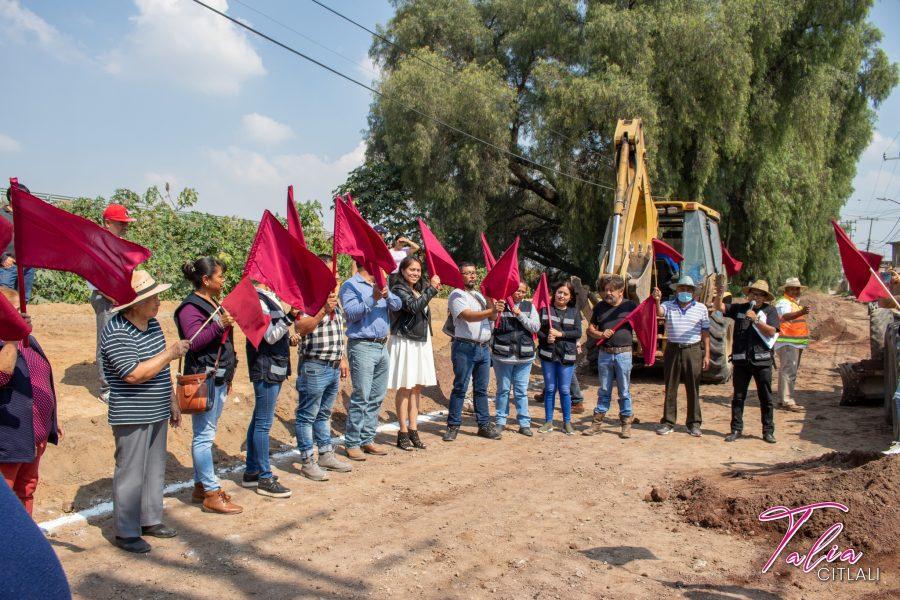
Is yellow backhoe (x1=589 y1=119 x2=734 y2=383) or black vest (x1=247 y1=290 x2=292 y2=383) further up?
yellow backhoe (x1=589 y1=119 x2=734 y2=383)

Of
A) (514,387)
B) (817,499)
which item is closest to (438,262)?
(514,387)

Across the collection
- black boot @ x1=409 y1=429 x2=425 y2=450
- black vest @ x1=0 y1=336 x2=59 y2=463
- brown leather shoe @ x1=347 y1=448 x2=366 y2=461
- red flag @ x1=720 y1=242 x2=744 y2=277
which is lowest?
brown leather shoe @ x1=347 y1=448 x2=366 y2=461

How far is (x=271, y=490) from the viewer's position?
5.55 metres

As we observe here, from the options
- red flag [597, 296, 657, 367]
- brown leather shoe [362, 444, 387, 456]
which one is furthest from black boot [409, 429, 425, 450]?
red flag [597, 296, 657, 367]

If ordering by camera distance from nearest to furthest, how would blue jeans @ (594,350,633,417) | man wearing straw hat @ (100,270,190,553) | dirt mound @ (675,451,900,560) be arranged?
man wearing straw hat @ (100,270,190,553)
dirt mound @ (675,451,900,560)
blue jeans @ (594,350,633,417)

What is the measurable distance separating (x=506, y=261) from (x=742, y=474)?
10.3 feet

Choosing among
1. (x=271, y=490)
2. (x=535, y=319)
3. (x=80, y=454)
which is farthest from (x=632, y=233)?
(x=80, y=454)

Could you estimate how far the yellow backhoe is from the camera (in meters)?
10.7

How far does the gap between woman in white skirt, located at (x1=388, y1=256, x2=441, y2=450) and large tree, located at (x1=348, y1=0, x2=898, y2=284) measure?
11424mm

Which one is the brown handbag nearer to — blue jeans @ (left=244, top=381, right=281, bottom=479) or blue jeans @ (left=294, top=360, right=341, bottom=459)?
blue jeans @ (left=244, top=381, right=281, bottom=479)

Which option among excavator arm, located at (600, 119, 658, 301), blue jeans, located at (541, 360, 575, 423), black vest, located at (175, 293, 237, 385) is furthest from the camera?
excavator arm, located at (600, 119, 658, 301)

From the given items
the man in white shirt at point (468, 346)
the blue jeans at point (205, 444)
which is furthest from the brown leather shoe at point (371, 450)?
the blue jeans at point (205, 444)

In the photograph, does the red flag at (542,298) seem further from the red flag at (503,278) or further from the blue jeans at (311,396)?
the blue jeans at (311,396)

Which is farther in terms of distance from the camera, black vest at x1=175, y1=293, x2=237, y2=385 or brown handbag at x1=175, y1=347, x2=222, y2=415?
black vest at x1=175, y1=293, x2=237, y2=385
